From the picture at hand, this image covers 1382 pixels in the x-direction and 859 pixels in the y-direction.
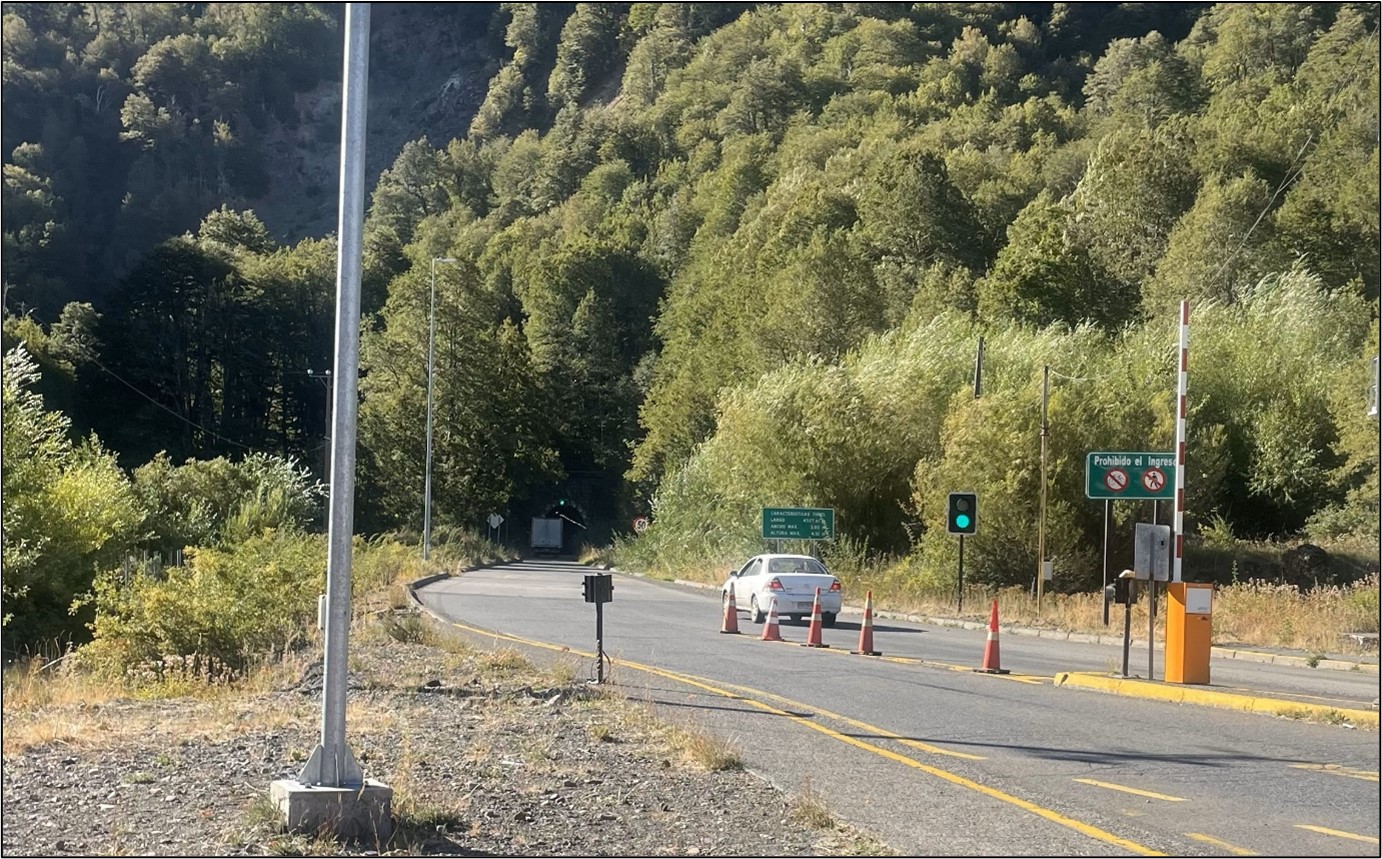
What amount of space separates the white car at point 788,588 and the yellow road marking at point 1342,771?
1779cm

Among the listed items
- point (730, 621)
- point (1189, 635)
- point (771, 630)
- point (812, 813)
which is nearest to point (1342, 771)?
point (812, 813)

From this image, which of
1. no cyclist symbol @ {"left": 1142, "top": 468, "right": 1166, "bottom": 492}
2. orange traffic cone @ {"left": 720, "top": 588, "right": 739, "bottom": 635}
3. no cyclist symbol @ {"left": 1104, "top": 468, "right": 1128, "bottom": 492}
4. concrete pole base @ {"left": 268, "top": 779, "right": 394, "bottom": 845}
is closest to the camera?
concrete pole base @ {"left": 268, "top": 779, "right": 394, "bottom": 845}

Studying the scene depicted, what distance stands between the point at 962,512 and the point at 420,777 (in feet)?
88.3

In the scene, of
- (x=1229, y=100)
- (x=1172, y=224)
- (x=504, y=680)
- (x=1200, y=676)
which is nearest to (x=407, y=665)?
(x=504, y=680)

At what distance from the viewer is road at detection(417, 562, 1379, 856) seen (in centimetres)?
920

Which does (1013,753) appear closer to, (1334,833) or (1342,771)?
(1342,771)

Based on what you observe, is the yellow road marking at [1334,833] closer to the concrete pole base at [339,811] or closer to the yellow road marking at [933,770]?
the yellow road marking at [933,770]

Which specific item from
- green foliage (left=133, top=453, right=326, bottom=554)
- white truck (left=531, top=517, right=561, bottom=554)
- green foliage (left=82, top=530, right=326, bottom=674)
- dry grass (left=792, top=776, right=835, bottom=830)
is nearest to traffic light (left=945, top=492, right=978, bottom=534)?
green foliage (left=133, top=453, right=326, bottom=554)

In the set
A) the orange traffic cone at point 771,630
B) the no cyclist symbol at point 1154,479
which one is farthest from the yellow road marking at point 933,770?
the no cyclist symbol at point 1154,479

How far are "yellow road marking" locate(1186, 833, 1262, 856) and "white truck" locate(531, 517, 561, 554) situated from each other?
84.5 metres

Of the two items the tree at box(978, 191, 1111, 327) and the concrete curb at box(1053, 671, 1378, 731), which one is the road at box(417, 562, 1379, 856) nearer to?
the concrete curb at box(1053, 671, 1378, 731)

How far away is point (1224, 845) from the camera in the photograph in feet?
28.8

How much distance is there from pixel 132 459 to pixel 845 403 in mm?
56186

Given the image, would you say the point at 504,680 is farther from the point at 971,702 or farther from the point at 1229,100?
the point at 1229,100
